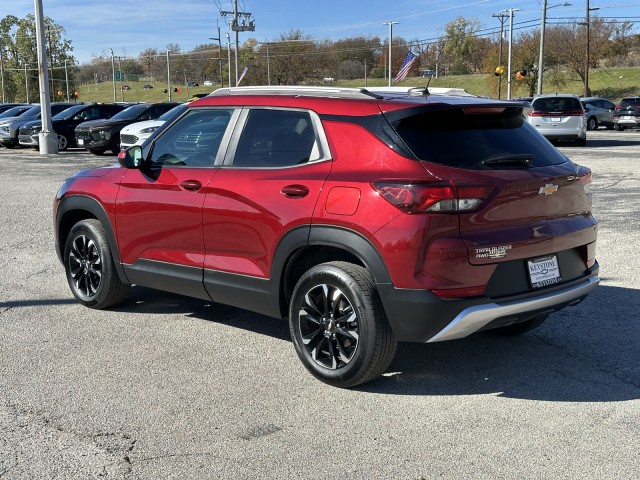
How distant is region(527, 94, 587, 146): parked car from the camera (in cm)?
2520

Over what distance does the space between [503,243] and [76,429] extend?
2565mm

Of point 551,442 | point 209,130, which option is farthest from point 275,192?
point 551,442

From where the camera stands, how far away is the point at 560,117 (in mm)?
25266

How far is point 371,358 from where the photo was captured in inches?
175

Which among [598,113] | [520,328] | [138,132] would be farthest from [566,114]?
[520,328]

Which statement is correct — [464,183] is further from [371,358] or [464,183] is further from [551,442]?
[551,442]

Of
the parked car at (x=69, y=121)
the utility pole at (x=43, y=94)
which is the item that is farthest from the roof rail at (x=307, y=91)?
the parked car at (x=69, y=121)

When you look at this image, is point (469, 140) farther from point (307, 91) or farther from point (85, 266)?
point (85, 266)

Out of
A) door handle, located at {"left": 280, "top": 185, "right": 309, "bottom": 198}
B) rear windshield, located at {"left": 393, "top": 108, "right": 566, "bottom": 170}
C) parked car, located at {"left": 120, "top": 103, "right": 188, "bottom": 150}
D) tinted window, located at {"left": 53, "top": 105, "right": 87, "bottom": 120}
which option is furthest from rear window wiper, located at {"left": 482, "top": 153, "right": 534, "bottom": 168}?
tinted window, located at {"left": 53, "top": 105, "right": 87, "bottom": 120}

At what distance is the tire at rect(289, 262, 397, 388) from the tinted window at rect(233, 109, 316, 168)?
78 centimetres

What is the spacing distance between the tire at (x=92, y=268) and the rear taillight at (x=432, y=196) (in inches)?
114

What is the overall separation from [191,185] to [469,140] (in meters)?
2.01

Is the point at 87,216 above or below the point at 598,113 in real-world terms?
below

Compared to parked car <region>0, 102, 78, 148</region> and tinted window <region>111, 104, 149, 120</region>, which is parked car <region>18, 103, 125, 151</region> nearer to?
parked car <region>0, 102, 78, 148</region>
